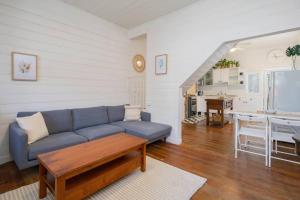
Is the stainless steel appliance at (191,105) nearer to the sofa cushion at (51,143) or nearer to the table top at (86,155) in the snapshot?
the table top at (86,155)

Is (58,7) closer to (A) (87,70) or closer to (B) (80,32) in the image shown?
(B) (80,32)

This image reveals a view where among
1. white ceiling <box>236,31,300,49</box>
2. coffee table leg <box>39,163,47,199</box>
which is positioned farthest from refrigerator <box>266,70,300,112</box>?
coffee table leg <box>39,163,47,199</box>

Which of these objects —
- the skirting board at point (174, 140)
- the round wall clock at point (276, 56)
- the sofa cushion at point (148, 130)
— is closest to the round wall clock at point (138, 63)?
the sofa cushion at point (148, 130)

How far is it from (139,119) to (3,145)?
2522 millimetres

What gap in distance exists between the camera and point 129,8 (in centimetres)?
328

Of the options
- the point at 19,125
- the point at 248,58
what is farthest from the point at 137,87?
the point at 248,58

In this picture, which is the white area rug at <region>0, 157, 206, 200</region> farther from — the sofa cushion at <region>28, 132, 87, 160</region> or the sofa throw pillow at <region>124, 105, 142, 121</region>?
the sofa throw pillow at <region>124, 105, 142, 121</region>

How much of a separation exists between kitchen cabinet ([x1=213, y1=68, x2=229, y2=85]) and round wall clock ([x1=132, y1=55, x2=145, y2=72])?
3.53 metres

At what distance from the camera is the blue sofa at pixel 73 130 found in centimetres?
207

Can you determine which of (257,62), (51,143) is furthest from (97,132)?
(257,62)

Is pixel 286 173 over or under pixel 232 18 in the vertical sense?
under

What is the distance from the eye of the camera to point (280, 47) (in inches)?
221

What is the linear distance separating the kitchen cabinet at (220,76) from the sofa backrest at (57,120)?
5.82m

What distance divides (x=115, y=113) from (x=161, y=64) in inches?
62.6
